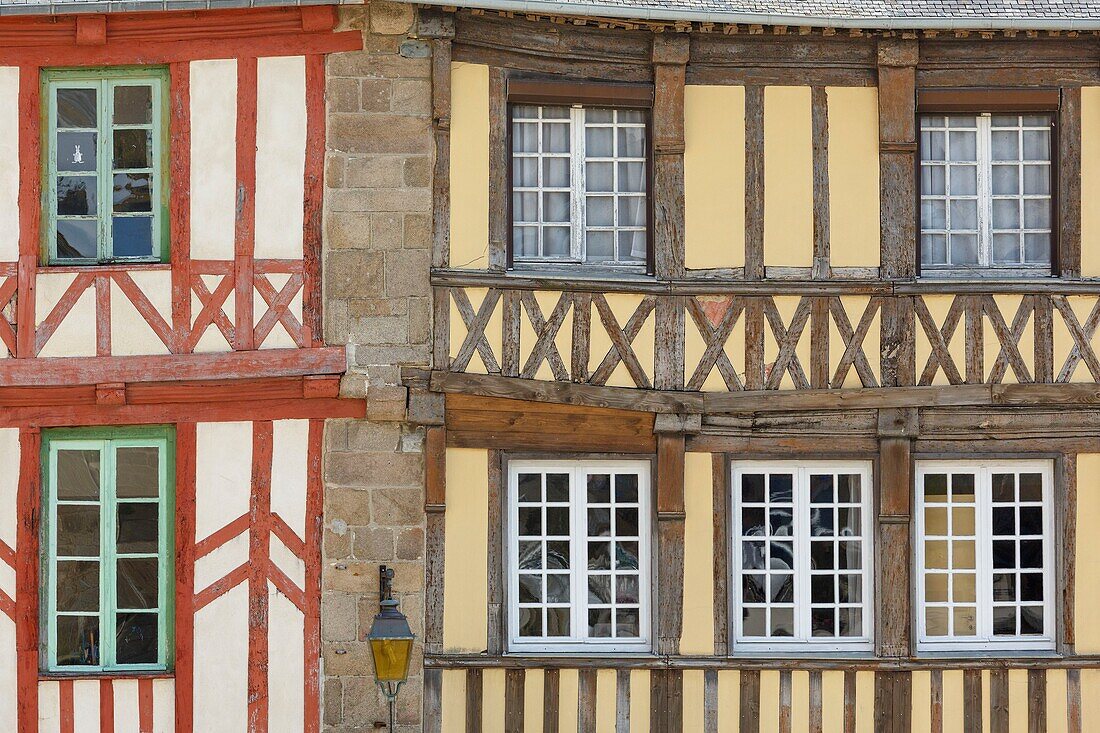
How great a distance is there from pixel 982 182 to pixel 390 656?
491 cm

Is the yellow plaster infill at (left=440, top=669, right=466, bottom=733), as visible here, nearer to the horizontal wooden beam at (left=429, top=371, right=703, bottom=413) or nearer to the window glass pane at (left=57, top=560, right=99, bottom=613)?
the horizontal wooden beam at (left=429, top=371, right=703, bottom=413)

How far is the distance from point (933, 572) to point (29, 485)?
5.75m

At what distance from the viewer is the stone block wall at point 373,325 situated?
920 centimetres

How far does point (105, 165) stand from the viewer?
942 centimetres

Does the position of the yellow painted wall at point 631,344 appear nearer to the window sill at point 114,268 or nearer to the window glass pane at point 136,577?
the window sill at point 114,268

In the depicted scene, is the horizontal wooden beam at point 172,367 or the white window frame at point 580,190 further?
the white window frame at point 580,190

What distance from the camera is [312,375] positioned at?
9.19 meters

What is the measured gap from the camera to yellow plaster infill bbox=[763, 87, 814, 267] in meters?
9.71

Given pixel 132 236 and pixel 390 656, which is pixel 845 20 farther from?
pixel 390 656

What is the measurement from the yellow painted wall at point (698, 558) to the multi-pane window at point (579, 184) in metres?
1.42

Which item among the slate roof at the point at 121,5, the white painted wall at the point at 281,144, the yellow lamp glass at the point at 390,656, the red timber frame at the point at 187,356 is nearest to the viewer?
the yellow lamp glass at the point at 390,656

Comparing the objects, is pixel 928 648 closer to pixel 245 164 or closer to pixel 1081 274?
pixel 1081 274

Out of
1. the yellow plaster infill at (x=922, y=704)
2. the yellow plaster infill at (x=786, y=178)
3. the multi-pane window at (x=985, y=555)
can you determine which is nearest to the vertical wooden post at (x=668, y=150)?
the yellow plaster infill at (x=786, y=178)

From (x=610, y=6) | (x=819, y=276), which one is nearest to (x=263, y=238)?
(x=610, y=6)
